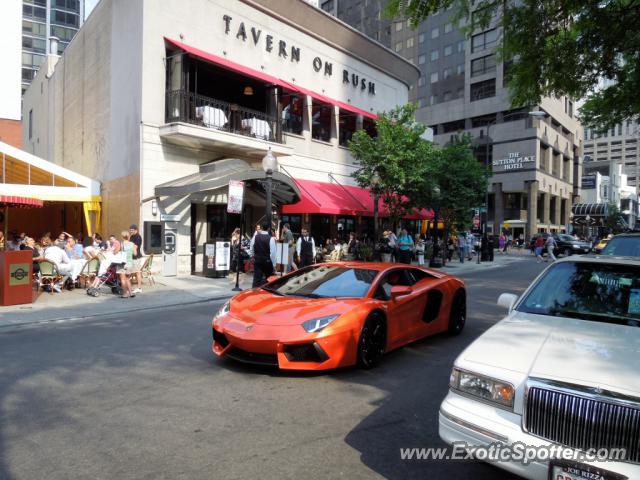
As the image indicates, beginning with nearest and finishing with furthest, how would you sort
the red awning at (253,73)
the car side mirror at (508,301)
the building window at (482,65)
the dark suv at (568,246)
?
the car side mirror at (508,301) < the red awning at (253,73) < the dark suv at (568,246) < the building window at (482,65)

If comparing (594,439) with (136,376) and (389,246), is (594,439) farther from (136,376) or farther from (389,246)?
(389,246)

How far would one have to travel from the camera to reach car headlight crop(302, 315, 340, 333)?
498cm

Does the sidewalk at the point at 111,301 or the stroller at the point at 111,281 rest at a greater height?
the stroller at the point at 111,281

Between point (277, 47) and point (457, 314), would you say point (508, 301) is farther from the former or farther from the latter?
point (277, 47)

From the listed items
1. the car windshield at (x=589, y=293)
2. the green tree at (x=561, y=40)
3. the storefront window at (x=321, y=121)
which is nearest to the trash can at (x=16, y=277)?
the green tree at (x=561, y=40)

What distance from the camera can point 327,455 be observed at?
340 cm

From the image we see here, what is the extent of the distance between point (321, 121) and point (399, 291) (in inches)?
732

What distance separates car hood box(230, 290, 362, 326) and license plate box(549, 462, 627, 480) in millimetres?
2946

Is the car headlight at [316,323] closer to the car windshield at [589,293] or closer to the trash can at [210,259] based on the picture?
the car windshield at [589,293]

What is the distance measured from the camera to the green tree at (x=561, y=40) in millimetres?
7196

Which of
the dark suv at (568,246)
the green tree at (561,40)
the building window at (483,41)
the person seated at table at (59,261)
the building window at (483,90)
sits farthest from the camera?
the building window at (483,90)

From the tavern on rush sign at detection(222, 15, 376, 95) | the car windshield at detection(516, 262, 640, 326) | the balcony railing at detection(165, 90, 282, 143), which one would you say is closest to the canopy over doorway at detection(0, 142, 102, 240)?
the balcony railing at detection(165, 90, 282, 143)

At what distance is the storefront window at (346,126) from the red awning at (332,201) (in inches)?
107

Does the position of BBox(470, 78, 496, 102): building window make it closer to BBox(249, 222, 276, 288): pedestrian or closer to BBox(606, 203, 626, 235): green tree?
BBox(606, 203, 626, 235): green tree
